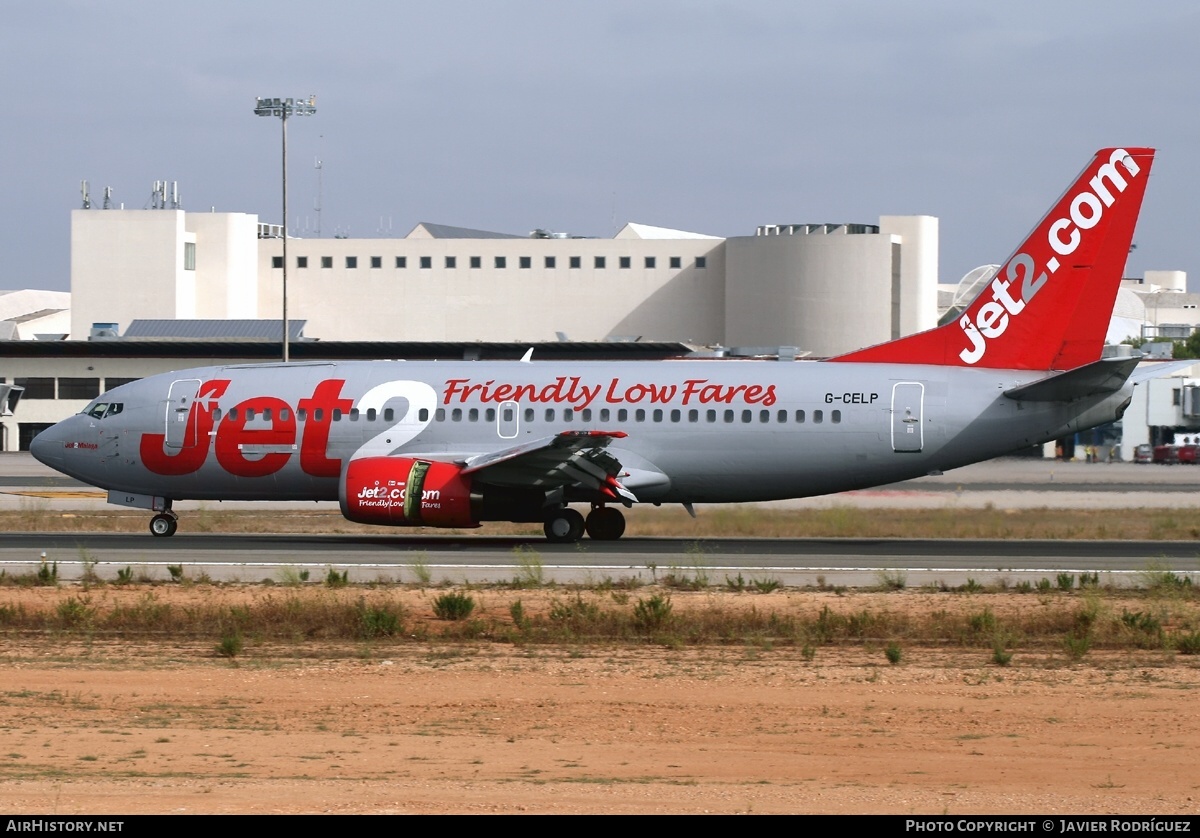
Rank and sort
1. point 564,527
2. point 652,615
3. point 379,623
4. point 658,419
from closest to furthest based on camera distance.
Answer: point 379,623
point 652,615
point 564,527
point 658,419

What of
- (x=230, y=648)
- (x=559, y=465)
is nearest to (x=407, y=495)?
(x=559, y=465)

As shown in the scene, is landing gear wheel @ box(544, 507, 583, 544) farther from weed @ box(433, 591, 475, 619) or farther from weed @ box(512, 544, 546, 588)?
weed @ box(433, 591, 475, 619)

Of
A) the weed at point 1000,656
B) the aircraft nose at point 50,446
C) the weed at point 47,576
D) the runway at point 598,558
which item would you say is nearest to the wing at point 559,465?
the runway at point 598,558

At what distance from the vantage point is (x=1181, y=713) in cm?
1467

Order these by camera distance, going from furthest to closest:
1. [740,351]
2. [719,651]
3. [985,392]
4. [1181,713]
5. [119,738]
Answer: [740,351] < [985,392] < [719,651] < [1181,713] < [119,738]

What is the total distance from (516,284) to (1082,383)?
228 ft

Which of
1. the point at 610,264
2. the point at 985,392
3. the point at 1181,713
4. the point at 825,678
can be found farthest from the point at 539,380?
the point at 610,264

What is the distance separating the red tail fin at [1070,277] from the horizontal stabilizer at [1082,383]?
45.3 inches

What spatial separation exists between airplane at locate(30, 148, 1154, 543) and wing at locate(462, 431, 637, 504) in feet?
0.15

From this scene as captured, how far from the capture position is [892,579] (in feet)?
80.4

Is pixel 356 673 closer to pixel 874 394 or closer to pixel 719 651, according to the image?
pixel 719 651

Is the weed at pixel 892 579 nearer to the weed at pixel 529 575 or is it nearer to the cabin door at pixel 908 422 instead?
the weed at pixel 529 575

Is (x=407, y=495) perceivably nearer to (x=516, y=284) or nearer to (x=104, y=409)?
(x=104, y=409)

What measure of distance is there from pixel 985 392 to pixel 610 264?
6789cm
